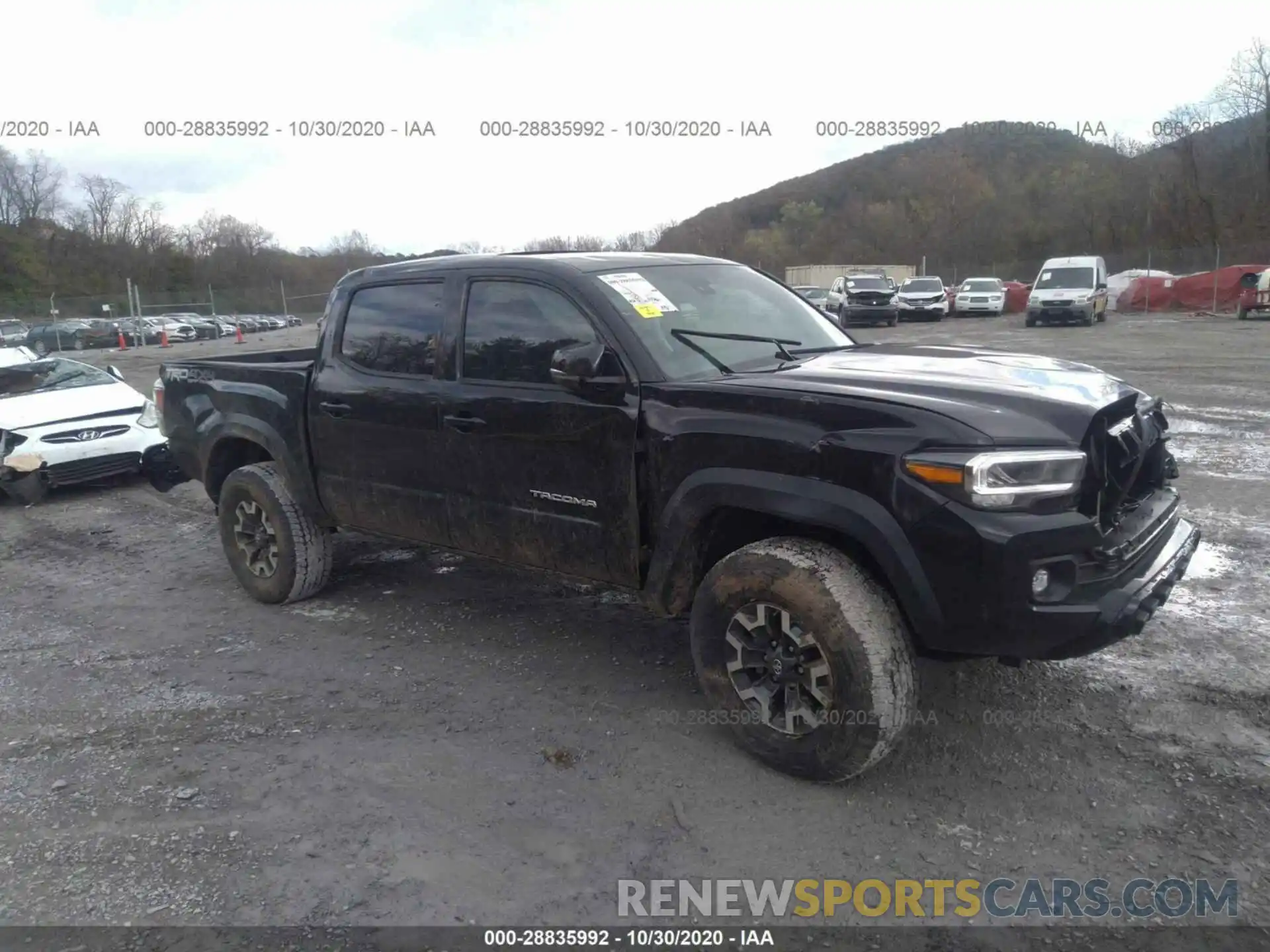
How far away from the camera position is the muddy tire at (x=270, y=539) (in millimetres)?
5395

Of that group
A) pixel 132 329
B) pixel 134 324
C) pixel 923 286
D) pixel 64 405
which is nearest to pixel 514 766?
pixel 64 405

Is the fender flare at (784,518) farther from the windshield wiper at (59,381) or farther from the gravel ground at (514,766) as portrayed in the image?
the windshield wiper at (59,381)

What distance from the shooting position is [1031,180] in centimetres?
7394

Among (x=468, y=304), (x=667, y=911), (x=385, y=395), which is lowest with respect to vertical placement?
(x=667, y=911)

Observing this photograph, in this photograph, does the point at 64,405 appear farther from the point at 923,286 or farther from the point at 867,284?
the point at 923,286

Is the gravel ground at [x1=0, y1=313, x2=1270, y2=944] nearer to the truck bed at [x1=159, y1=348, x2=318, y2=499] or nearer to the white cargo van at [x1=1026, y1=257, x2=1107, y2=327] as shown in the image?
the truck bed at [x1=159, y1=348, x2=318, y2=499]

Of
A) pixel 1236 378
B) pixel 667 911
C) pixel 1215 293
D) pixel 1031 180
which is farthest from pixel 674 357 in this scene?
pixel 1031 180

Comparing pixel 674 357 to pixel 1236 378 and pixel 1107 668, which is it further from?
pixel 1236 378

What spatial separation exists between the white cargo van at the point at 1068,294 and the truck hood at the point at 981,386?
2442 centimetres

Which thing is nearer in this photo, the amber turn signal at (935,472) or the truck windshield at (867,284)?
the amber turn signal at (935,472)

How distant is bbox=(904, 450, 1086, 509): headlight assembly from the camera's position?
2.99m

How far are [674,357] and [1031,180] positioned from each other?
79512 millimetres

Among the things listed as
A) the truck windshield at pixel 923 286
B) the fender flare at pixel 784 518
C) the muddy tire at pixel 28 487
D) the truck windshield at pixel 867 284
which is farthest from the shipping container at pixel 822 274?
the fender flare at pixel 784 518

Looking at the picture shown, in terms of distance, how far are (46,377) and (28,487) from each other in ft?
6.13
